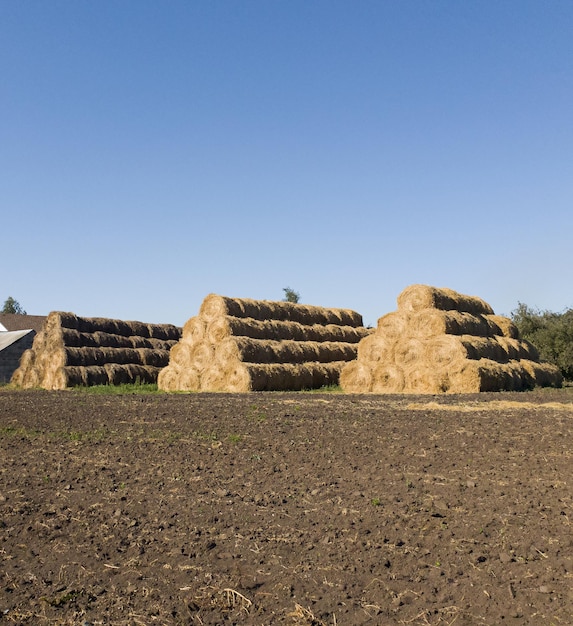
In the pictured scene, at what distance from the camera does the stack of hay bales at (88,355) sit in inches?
1065

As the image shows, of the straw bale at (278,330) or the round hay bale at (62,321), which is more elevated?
the round hay bale at (62,321)

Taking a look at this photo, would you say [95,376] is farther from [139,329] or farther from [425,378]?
[425,378]

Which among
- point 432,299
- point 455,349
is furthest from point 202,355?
point 455,349

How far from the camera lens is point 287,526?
20.6 ft

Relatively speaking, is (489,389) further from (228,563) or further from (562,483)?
(228,563)

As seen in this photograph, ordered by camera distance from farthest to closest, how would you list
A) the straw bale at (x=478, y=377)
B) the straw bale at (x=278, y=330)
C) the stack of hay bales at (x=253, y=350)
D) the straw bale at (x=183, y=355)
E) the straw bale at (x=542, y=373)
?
1. the straw bale at (x=183, y=355)
2. the straw bale at (x=278, y=330)
3. the straw bale at (x=542, y=373)
4. the stack of hay bales at (x=253, y=350)
5. the straw bale at (x=478, y=377)

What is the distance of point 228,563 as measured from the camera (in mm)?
5453

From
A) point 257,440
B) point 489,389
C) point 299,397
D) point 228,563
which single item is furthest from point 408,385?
point 228,563

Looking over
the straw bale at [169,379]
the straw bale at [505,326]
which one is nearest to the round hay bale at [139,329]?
the straw bale at [169,379]

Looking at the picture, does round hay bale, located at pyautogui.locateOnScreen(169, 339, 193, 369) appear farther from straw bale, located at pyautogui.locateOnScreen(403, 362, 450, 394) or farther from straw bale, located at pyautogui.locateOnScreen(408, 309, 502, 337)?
straw bale, located at pyautogui.locateOnScreen(408, 309, 502, 337)

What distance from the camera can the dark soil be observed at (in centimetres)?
478

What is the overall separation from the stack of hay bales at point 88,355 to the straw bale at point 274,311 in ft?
16.9

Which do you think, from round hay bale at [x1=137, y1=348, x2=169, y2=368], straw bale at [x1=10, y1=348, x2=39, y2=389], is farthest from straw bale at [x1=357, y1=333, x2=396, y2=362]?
straw bale at [x1=10, y1=348, x2=39, y2=389]

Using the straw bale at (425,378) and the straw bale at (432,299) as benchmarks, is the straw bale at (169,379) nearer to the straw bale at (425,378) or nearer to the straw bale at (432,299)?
the straw bale at (425,378)
